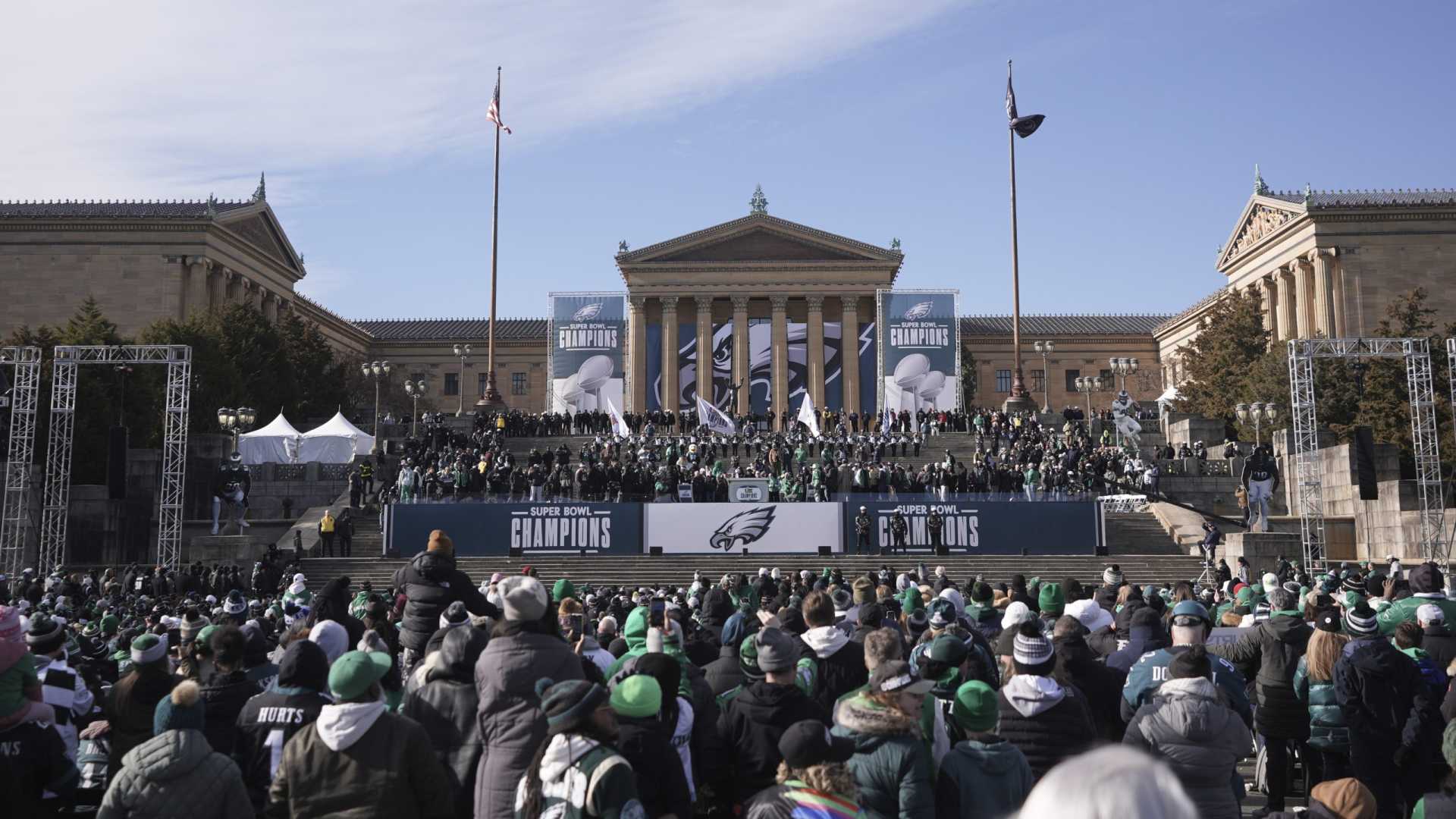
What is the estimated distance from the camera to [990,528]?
37.6m

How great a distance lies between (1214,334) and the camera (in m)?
69.9

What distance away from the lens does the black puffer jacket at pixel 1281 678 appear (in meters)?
9.92

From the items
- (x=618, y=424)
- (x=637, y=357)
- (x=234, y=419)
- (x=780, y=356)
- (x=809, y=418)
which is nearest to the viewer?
(x=234, y=419)

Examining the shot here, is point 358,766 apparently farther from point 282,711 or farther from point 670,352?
point 670,352

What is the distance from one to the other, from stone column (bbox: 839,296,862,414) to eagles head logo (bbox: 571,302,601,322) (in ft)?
73.2

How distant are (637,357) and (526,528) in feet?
142

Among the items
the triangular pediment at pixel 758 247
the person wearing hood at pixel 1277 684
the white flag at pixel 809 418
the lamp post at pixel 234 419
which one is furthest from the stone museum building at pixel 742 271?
the person wearing hood at pixel 1277 684

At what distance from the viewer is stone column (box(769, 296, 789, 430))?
7612cm

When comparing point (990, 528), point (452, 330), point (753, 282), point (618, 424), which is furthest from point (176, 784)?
point (452, 330)

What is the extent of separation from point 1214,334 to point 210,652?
224ft

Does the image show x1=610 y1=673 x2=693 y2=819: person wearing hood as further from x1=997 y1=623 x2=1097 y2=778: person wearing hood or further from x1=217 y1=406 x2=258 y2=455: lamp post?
x1=217 y1=406 x2=258 y2=455: lamp post

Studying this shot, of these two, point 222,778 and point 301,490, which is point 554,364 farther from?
point 222,778

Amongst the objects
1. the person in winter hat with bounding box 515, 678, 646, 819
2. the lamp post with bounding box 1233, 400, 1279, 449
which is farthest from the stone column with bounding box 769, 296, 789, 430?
the person in winter hat with bounding box 515, 678, 646, 819

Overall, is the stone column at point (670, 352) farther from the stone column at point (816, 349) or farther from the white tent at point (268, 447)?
the white tent at point (268, 447)
